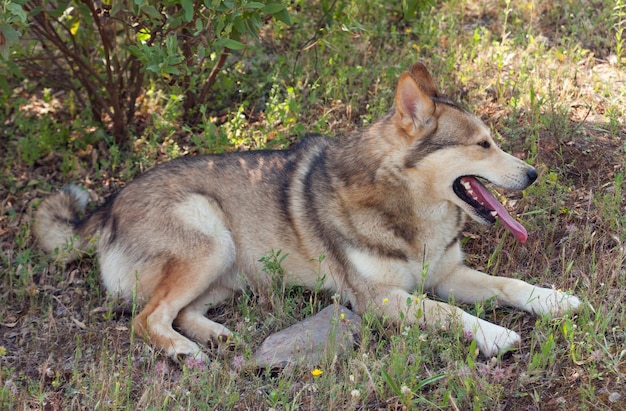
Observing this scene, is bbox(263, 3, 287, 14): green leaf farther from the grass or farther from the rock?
the rock

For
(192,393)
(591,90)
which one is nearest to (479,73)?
(591,90)

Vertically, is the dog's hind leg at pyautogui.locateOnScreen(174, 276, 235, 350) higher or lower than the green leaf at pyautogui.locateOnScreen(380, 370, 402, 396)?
lower

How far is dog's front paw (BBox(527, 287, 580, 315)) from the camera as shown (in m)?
4.43

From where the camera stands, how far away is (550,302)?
452 cm

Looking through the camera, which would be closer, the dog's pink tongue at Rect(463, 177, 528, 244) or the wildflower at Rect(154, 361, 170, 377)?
the wildflower at Rect(154, 361, 170, 377)

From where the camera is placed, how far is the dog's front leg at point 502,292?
4493 mm

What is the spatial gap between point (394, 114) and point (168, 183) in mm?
1603

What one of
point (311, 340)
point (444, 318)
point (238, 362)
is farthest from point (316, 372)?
point (444, 318)

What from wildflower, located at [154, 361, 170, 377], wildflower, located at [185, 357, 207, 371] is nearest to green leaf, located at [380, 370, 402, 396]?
wildflower, located at [185, 357, 207, 371]

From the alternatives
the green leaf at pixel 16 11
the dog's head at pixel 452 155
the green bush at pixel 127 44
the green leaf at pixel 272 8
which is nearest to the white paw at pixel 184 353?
the dog's head at pixel 452 155

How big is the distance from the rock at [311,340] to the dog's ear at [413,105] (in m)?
1.15

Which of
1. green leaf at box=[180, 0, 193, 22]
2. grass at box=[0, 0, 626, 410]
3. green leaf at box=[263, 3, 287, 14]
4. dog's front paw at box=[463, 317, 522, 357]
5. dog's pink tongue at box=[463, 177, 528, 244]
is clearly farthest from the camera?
green leaf at box=[263, 3, 287, 14]

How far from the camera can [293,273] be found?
5.11 metres

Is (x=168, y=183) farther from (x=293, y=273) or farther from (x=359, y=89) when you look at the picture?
(x=359, y=89)
